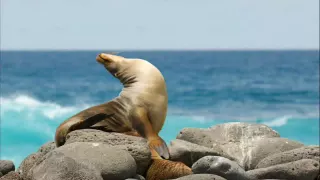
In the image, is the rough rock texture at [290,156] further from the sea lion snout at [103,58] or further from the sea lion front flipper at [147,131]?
the sea lion snout at [103,58]

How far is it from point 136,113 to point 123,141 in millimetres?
484

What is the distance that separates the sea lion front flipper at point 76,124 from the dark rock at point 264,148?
5.45ft

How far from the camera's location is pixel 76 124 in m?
7.28

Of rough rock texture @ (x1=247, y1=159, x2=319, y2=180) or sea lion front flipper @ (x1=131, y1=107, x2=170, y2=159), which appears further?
sea lion front flipper @ (x1=131, y1=107, x2=170, y2=159)

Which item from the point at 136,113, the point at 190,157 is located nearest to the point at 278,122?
the point at 190,157

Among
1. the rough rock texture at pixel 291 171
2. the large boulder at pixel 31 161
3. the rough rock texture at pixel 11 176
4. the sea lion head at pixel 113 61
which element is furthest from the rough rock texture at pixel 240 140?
the rough rock texture at pixel 11 176

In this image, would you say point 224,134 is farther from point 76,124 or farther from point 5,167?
point 5,167

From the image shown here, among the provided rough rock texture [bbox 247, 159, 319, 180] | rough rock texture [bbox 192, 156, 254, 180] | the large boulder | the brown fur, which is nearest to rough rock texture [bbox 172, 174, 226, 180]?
rough rock texture [bbox 192, 156, 254, 180]

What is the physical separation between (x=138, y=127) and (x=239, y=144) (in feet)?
4.72

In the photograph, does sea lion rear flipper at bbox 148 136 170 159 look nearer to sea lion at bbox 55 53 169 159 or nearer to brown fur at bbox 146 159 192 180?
sea lion at bbox 55 53 169 159

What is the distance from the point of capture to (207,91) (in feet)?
106

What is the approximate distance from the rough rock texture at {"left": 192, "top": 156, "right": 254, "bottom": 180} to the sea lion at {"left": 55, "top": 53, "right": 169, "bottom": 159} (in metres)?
0.80

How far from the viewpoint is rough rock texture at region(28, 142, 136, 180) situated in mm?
5773

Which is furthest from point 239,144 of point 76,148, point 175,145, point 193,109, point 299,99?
point 299,99
